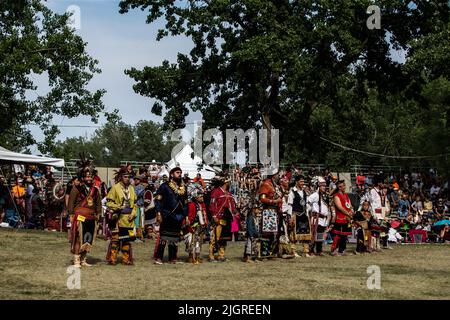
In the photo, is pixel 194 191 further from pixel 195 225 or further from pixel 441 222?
pixel 441 222

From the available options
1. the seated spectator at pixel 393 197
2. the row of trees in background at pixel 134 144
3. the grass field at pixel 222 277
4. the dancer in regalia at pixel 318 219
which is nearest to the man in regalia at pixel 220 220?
the grass field at pixel 222 277

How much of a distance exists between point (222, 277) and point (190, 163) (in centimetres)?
2446

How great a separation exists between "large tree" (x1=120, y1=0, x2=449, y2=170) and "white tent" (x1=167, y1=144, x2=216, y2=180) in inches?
87.7

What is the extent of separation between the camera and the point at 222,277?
45.3 ft

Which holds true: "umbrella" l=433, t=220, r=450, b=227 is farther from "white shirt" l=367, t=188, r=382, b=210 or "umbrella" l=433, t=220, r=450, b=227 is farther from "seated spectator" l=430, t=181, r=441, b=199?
"white shirt" l=367, t=188, r=382, b=210

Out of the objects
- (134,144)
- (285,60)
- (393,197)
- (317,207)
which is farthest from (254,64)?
(134,144)

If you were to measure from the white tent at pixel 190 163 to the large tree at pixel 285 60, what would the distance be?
2227 mm

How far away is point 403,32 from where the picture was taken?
1316 inches

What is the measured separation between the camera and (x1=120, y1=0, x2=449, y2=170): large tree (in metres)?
30.8

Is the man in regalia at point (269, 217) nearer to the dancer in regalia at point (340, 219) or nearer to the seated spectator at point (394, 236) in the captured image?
the dancer in regalia at point (340, 219)

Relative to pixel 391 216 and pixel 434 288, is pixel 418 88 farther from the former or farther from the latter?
pixel 434 288

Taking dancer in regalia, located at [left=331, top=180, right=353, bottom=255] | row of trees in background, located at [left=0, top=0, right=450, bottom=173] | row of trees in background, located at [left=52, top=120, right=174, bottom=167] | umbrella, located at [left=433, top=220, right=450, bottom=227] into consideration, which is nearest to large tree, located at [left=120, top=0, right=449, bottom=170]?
row of trees in background, located at [left=0, top=0, right=450, bottom=173]

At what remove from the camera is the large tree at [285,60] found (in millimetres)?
30828

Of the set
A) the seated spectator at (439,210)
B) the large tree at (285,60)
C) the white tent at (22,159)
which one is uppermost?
the large tree at (285,60)
